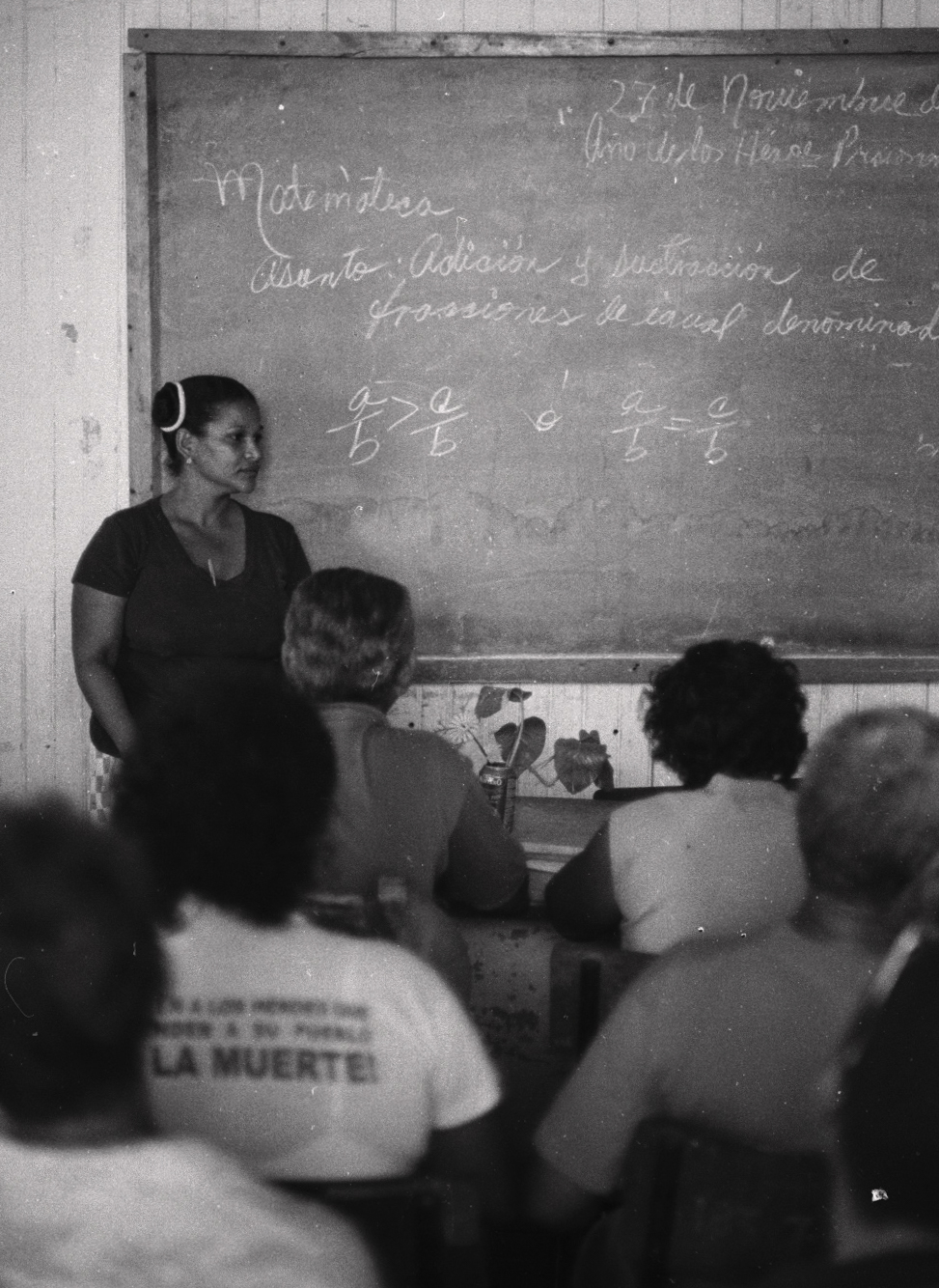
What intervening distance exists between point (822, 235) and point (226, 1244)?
270 centimetres

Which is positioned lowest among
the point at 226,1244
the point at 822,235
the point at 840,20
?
the point at 226,1244

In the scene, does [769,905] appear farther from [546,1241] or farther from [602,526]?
[602,526]

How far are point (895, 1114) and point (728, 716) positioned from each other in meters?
0.92

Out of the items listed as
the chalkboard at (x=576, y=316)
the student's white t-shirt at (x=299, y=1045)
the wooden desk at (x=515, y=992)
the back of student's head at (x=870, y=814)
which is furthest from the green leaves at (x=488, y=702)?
the student's white t-shirt at (x=299, y=1045)

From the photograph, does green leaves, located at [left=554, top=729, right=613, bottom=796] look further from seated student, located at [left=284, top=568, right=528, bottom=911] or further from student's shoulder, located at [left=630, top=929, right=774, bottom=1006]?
student's shoulder, located at [left=630, top=929, right=774, bottom=1006]

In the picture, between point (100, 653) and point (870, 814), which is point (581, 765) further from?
point (870, 814)

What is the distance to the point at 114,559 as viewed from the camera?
2.69 m

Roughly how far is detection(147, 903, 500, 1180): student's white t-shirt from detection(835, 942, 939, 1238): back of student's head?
1.33 feet

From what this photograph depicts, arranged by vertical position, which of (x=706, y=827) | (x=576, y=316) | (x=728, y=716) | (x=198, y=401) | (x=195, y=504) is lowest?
(x=706, y=827)

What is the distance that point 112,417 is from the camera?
9.99 feet

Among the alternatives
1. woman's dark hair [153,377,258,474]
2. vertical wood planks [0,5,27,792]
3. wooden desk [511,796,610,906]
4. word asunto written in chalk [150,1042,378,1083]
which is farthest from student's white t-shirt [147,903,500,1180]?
vertical wood planks [0,5,27,792]

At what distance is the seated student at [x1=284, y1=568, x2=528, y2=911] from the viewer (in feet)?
5.71

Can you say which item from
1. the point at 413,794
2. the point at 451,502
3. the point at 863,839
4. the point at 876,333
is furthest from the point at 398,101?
the point at 863,839

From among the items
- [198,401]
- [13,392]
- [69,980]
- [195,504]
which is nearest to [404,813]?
[69,980]
